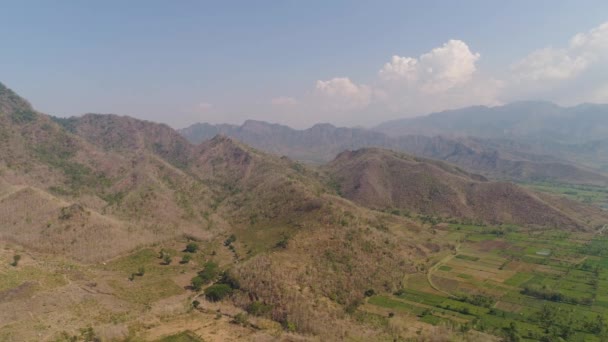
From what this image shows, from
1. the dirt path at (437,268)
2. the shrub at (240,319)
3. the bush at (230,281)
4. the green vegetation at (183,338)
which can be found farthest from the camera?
the dirt path at (437,268)

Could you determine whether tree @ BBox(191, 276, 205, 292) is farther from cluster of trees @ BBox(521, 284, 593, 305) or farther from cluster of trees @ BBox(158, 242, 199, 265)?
cluster of trees @ BBox(521, 284, 593, 305)

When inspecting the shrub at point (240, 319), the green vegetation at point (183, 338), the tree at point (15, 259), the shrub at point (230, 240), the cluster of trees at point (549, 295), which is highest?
the tree at point (15, 259)

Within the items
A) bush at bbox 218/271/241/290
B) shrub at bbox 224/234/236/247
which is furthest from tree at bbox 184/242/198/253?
bush at bbox 218/271/241/290

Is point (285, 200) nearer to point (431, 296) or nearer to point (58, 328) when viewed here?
point (431, 296)

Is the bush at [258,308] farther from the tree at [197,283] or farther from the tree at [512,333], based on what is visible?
the tree at [512,333]

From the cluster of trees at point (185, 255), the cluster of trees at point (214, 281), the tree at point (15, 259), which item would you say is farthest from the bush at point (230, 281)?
the tree at point (15, 259)

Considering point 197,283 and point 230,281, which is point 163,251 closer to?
point 197,283

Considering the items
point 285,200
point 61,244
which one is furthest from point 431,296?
point 61,244

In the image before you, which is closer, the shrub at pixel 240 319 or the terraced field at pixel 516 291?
the shrub at pixel 240 319
